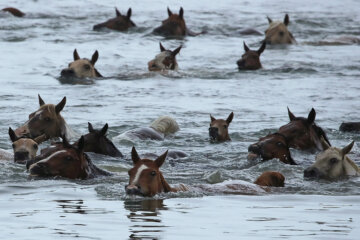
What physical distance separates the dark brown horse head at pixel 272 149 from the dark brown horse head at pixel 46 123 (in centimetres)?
310

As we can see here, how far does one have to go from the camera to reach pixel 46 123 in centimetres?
1455

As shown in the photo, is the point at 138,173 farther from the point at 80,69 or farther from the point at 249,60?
the point at 249,60

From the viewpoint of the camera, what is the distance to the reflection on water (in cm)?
837

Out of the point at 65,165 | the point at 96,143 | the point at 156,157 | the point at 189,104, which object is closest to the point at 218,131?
the point at 156,157

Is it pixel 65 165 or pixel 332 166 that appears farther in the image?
pixel 332 166

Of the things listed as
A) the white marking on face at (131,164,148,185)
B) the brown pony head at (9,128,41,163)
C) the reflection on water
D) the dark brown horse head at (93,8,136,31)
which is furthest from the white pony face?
the dark brown horse head at (93,8,136,31)

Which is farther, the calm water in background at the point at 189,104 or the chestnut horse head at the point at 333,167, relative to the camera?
the chestnut horse head at the point at 333,167

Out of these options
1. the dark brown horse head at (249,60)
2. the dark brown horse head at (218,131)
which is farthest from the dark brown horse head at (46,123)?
the dark brown horse head at (249,60)

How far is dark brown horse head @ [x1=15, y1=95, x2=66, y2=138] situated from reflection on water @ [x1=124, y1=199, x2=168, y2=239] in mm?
4555

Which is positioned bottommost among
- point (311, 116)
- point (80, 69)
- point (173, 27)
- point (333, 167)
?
point (333, 167)

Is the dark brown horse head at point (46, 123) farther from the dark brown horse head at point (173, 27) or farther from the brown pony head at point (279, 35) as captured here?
the dark brown horse head at point (173, 27)

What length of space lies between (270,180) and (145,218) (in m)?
2.56

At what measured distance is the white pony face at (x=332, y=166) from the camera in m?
12.0

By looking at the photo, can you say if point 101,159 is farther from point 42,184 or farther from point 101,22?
point 101,22
